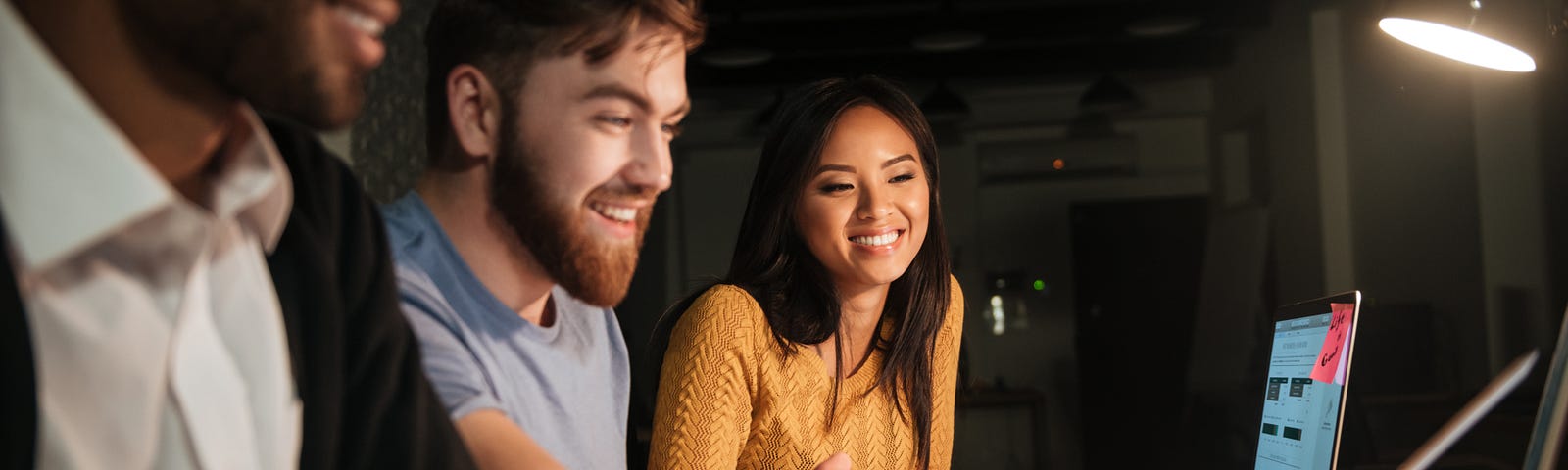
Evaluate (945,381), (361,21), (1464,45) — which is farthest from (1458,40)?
(361,21)

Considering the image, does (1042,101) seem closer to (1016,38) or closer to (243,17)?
(1016,38)

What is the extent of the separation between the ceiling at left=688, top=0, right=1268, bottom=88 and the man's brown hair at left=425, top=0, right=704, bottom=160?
5.11m

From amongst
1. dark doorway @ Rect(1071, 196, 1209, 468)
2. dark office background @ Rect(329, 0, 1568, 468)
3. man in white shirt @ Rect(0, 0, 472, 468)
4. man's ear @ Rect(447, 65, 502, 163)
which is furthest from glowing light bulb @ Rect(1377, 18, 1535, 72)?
dark doorway @ Rect(1071, 196, 1209, 468)

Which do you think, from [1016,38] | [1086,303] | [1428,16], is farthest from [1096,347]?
[1428,16]

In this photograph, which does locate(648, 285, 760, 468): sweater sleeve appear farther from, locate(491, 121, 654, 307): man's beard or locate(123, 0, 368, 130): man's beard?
locate(123, 0, 368, 130): man's beard

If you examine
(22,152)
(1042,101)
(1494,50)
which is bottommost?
(22,152)

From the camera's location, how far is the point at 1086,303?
806 cm

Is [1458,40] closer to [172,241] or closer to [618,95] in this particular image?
Result: [618,95]

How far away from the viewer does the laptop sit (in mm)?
1236

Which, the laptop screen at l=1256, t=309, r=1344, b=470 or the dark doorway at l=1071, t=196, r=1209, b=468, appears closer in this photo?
the laptop screen at l=1256, t=309, r=1344, b=470

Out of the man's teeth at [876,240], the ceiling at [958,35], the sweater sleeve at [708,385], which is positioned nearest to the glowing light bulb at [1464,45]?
the man's teeth at [876,240]

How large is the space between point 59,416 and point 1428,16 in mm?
1956

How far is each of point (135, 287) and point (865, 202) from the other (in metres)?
1.17

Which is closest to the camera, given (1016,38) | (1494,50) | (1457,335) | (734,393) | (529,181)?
(529,181)
